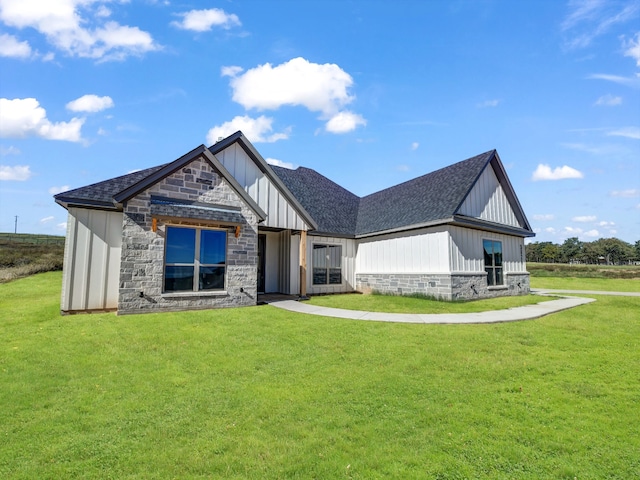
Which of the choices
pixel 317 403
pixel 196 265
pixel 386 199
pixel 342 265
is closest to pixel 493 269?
pixel 386 199

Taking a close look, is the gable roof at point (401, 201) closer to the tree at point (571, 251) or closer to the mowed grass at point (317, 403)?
the mowed grass at point (317, 403)

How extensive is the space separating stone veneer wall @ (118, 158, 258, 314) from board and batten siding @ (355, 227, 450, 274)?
7684mm

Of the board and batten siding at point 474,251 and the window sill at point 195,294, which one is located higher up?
the board and batten siding at point 474,251

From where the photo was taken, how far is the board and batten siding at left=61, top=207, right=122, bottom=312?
9742mm

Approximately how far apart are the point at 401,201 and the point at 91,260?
48.9 feet

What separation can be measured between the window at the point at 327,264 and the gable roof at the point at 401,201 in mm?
1027

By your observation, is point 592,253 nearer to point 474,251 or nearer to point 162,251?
point 474,251

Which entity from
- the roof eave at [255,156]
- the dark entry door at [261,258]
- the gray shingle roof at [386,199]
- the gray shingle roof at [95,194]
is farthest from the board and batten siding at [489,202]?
the gray shingle roof at [95,194]

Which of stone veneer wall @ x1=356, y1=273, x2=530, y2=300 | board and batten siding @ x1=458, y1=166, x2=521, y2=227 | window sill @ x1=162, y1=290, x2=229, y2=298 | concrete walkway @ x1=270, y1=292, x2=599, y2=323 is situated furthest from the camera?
board and batten siding @ x1=458, y1=166, x2=521, y2=227

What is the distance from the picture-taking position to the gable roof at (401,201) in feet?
48.6

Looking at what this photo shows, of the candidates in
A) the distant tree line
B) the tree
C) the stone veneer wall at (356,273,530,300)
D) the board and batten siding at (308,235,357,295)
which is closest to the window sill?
the board and batten siding at (308,235,357,295)

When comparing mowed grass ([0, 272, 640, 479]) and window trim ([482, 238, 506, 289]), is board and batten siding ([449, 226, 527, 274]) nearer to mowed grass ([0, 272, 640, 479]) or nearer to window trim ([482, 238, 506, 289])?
window trim ([482, 238, 506, 289])

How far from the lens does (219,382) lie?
16.0 feet

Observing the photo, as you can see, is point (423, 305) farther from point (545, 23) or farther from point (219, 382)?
point (545, 23)
